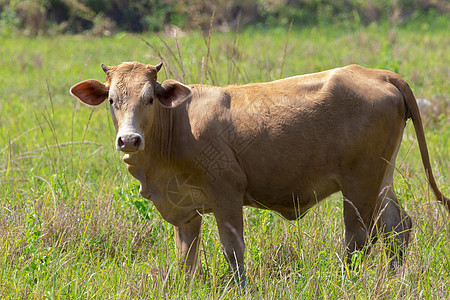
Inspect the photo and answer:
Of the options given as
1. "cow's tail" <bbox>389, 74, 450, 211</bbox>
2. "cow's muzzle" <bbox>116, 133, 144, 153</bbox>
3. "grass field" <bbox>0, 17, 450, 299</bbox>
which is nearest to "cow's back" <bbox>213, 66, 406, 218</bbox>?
"cow's tail" <bbox>389, 74, 450, 211</bbox>

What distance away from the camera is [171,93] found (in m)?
4.19

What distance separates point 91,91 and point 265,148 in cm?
120

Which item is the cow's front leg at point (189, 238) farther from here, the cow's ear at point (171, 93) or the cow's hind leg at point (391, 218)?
the cow's hind leg at point (391, 218)

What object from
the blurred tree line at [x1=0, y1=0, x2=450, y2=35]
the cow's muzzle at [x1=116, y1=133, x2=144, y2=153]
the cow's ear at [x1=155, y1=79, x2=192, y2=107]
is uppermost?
the cow's ear at [x1=155, y1=79, x2=192, y2=107]

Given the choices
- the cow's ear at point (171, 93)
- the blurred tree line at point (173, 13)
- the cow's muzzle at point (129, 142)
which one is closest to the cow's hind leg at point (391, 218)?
the cow's ear at point (171, 93)

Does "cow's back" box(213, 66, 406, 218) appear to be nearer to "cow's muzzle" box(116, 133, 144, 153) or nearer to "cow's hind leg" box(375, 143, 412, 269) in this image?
"cow's hind leg" box(375, 143, 412, 269)

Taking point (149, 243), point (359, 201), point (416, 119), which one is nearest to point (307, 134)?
point (359, 201)

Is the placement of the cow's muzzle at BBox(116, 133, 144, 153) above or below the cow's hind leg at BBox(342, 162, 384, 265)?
above

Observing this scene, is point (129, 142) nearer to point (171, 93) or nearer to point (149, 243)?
point (171, 93)

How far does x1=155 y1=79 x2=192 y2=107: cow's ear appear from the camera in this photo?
4.14 metres

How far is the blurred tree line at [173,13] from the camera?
16531mm

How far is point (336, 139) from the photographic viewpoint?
4355 mm

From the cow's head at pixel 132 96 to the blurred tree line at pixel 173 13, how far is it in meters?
12.4

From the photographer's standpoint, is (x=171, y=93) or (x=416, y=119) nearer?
(x=171, y=93)
